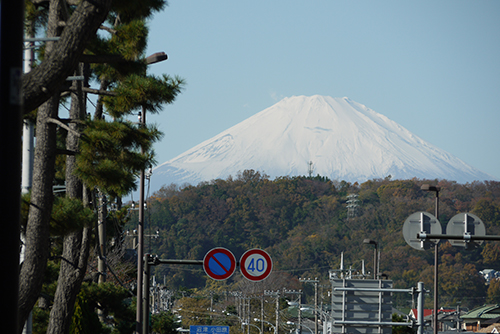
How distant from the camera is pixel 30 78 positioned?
307 inches

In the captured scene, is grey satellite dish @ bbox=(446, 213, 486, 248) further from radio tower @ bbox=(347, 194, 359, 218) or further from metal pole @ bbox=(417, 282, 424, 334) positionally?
radio tower @ bbox=(347, 194, 359, 218)

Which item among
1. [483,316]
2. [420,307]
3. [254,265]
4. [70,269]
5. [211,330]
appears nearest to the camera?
[254,265]

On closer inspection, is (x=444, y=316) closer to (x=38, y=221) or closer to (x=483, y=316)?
(x=483, y=316)

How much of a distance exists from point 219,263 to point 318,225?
103m

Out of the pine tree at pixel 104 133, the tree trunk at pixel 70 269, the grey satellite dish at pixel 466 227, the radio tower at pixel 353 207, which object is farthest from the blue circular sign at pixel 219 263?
the radio tower at pixel 353 207

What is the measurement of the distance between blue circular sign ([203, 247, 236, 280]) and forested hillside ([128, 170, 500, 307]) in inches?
2909

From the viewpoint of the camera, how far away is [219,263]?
1222 centimetres

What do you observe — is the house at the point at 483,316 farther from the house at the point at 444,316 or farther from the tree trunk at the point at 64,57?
the tree trunk at the point at 64,57

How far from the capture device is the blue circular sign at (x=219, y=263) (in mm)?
12148

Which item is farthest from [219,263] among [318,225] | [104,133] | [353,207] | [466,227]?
[353,207]

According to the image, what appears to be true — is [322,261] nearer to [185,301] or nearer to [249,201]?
[249,201]

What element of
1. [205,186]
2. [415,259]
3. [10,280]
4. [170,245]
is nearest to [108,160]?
[10,280]

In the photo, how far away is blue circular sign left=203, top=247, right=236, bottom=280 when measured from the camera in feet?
39.9

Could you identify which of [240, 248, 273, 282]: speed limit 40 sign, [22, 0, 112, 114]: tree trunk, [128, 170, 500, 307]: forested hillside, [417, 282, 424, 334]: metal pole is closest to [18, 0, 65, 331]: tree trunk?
[22, 0, 112, 114]: tree trunk
